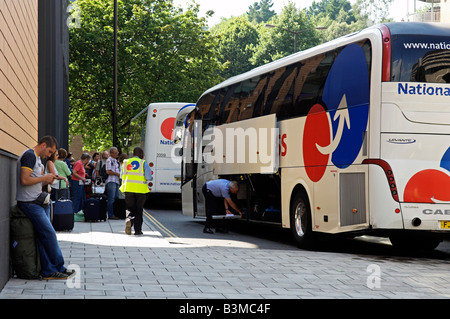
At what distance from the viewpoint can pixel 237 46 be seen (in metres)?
78.6

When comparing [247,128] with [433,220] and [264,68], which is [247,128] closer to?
[264,68]

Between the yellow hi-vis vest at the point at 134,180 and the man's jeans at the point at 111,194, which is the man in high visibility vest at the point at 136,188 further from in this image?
the man's jeans at the point at 111,194

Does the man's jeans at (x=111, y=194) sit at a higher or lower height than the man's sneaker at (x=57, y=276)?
higher

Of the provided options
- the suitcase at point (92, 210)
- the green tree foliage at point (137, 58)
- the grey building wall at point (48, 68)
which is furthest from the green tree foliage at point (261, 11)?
the suitcase at point (92, 210)

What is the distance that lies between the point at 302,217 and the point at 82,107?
31.3m

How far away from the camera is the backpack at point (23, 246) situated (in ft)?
27.6

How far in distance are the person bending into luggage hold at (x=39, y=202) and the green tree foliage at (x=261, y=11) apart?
135387 millimetres

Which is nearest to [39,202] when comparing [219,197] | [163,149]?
[219,197]

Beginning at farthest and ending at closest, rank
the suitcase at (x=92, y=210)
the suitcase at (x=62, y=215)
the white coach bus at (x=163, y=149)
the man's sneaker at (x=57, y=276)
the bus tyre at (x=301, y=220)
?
the white coach bus at (x=163, y=149) → the suitcase at (x=92, y=210) → the suitcase at (x=62, y=215) → the bus tyre at (x=301, y=220) → the man's sneaker at (x=57, y=276)

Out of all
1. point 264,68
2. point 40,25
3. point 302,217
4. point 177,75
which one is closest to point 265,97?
point 264,68

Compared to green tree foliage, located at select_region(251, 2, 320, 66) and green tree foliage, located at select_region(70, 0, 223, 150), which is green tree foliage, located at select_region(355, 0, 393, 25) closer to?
green tree foliage, located at select_region(251, 2, 320, 66)

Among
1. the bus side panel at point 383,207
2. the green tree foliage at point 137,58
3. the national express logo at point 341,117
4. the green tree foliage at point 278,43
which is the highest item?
the green tree foliage at point 278,43

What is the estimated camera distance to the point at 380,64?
10969 mm

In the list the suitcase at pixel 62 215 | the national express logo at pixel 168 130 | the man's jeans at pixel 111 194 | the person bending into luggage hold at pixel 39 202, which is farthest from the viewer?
the national express logo at pixel 168 130
